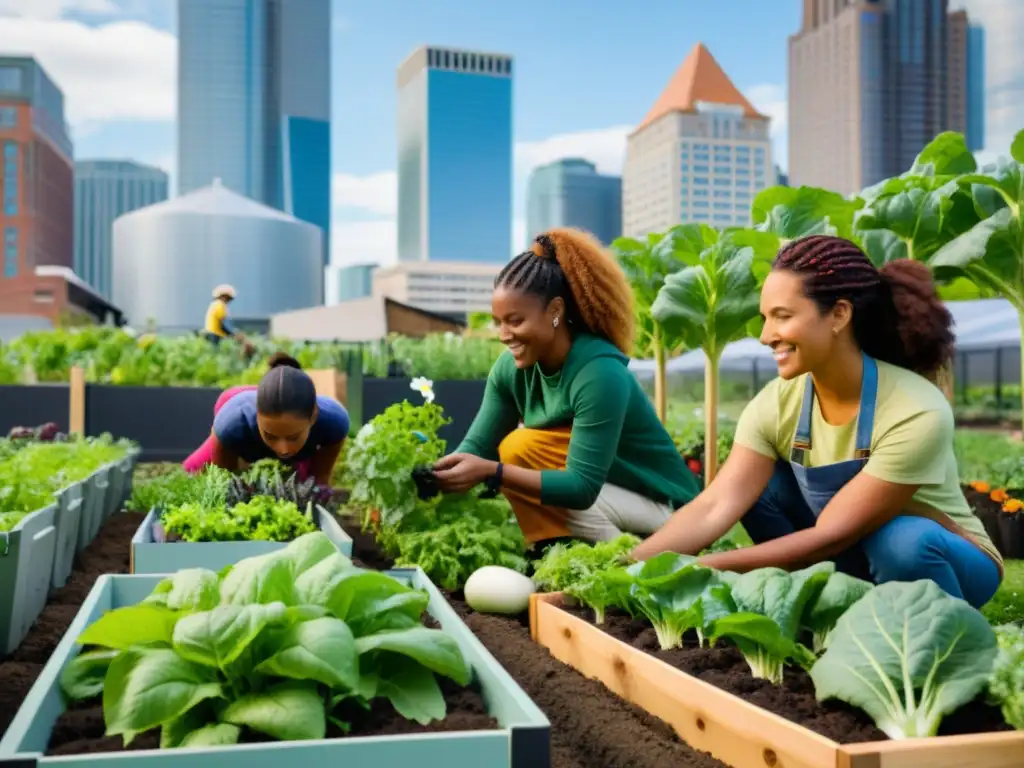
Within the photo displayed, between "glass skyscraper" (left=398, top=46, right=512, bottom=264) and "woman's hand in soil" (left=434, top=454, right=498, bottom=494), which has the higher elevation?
"glass skyscraper" (left=398, top=46, right=512, bottom=264)

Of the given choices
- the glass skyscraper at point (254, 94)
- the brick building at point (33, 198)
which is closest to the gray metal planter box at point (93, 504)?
the brick building at point (33, 198)

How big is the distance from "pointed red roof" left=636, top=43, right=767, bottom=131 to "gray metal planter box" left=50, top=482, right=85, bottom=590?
7698 centimetres

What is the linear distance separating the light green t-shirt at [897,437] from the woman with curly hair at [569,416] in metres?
0.59

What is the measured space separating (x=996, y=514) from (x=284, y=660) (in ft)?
12.4

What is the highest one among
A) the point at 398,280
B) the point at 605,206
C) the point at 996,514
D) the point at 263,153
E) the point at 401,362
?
the point at 263,153

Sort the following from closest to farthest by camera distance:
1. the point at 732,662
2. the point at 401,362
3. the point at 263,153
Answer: the point at 732,662 → the point at 401,362 → the point at 263,153

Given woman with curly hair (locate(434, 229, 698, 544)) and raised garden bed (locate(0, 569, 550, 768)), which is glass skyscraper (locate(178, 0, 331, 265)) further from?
raised garden bed (locate(0, 569, 550, 768))

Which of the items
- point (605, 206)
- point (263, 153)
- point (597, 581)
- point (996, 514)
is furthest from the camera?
point (263, 153)

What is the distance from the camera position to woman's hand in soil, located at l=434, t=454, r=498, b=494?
2.99m

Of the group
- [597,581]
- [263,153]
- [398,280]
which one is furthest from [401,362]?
[263,153]

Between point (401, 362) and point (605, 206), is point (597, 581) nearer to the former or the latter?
point (401, 362)

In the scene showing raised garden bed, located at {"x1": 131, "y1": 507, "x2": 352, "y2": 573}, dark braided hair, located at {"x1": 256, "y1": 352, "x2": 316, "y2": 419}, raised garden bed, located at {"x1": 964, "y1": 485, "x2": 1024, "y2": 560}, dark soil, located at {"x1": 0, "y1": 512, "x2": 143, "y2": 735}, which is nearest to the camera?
dark soil, located at {"x1": 0, "y1": 512, "x2": 143, "y2": 735}

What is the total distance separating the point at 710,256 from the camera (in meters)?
4.70

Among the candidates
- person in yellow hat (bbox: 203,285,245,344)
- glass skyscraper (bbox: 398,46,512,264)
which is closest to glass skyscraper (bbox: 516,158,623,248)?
glass skyscraper (bbox: 398,46,512,264)
